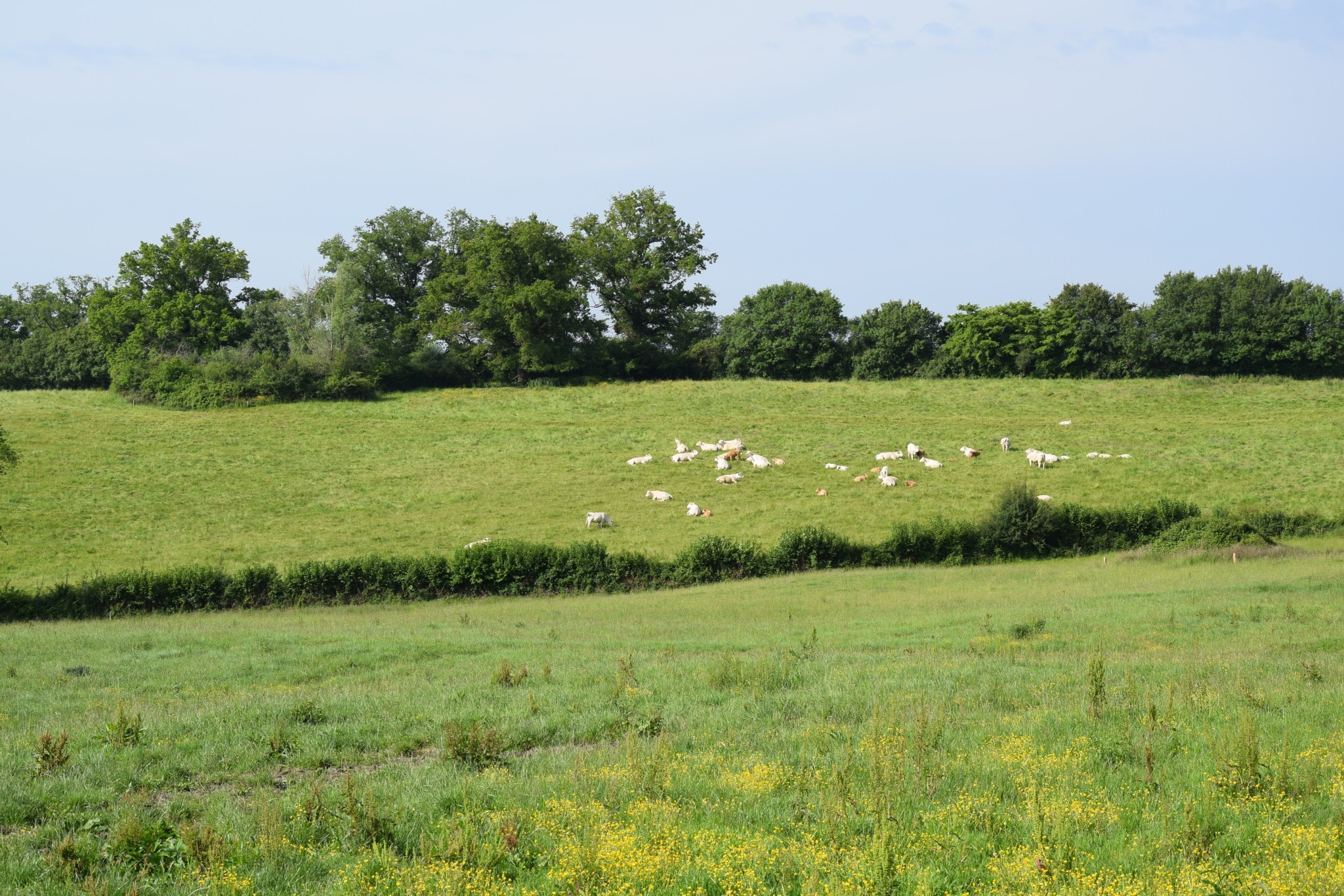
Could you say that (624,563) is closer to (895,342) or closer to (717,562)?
(717,562)

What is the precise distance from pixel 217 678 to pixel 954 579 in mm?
22339

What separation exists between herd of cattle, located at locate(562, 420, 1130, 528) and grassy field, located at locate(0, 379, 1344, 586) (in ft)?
2.29

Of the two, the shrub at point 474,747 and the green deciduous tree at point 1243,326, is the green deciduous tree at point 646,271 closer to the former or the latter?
the green deciduous tree at point 1243,326

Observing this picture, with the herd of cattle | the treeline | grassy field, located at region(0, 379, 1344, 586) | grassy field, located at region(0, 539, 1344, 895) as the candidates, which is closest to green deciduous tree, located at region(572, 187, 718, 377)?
the treeline

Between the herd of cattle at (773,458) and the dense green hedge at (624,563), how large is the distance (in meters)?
11.0

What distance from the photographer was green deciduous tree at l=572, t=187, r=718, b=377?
3585 inches

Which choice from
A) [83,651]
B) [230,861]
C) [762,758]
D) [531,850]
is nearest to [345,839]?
[230,861]

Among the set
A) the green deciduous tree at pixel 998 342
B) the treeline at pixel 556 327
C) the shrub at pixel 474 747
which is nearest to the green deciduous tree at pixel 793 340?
the treeline at pixel 556 327

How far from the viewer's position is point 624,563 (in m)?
32.5

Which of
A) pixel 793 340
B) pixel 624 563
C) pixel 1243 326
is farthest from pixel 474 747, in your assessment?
pixel 1243 326

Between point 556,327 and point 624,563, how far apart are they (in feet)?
172

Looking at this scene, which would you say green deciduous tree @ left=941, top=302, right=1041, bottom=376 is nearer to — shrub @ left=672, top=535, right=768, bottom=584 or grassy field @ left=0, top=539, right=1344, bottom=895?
shrub @ left=672, top=535, right=768, bottom=584

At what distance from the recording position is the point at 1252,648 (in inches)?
617

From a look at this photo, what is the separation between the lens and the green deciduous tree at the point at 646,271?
91.1 meters
